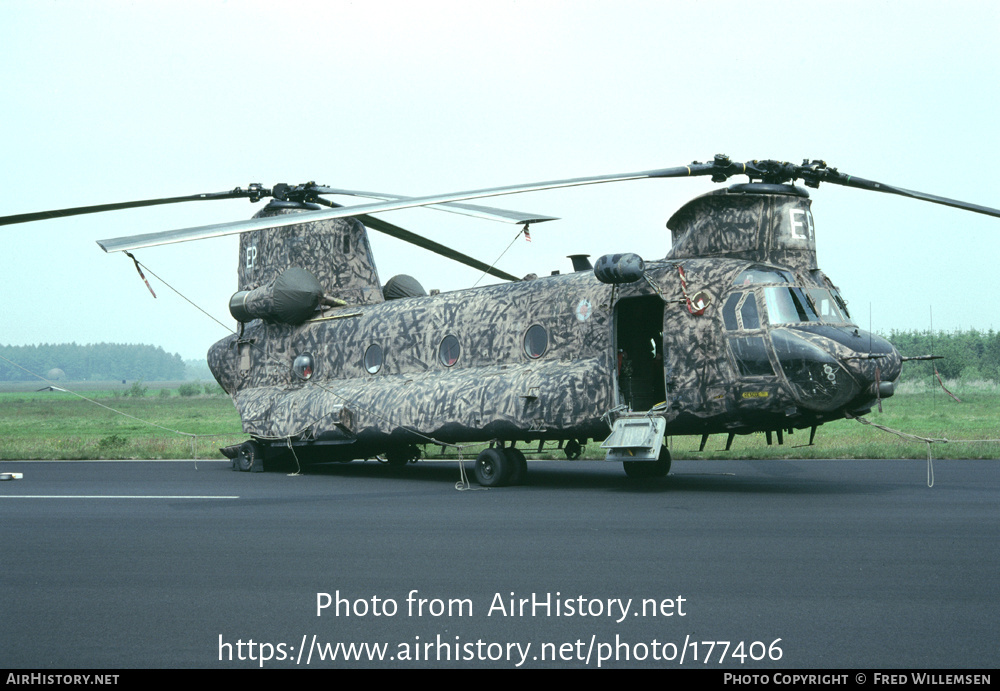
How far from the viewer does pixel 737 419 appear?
14414 mm

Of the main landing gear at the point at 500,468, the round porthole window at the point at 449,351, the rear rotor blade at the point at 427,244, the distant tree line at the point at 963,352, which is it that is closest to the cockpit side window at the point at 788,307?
the main landing gear at the point at 500,468

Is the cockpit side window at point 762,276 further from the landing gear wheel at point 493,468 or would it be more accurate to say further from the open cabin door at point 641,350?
the landing gear wheel at point 493,468

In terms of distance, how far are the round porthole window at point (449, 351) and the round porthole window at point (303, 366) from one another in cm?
406

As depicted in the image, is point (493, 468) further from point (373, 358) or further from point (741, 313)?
point (741, 313)

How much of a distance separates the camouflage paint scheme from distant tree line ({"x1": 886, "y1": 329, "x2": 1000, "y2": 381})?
66.8 m

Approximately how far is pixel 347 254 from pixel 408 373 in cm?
449

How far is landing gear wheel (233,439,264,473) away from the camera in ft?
70.0

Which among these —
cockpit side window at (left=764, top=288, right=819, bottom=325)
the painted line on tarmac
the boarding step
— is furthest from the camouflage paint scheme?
the painted line on tarmac

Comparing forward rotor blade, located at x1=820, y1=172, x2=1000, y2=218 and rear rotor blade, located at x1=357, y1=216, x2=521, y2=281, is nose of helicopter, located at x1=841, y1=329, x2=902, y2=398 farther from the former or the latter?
rear rotor blade, located at x1=357, y1=216, x2=521, y2=281

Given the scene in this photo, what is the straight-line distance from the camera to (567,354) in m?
16.1

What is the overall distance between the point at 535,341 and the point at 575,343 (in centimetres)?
94

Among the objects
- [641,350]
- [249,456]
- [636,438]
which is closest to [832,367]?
[636,438]
